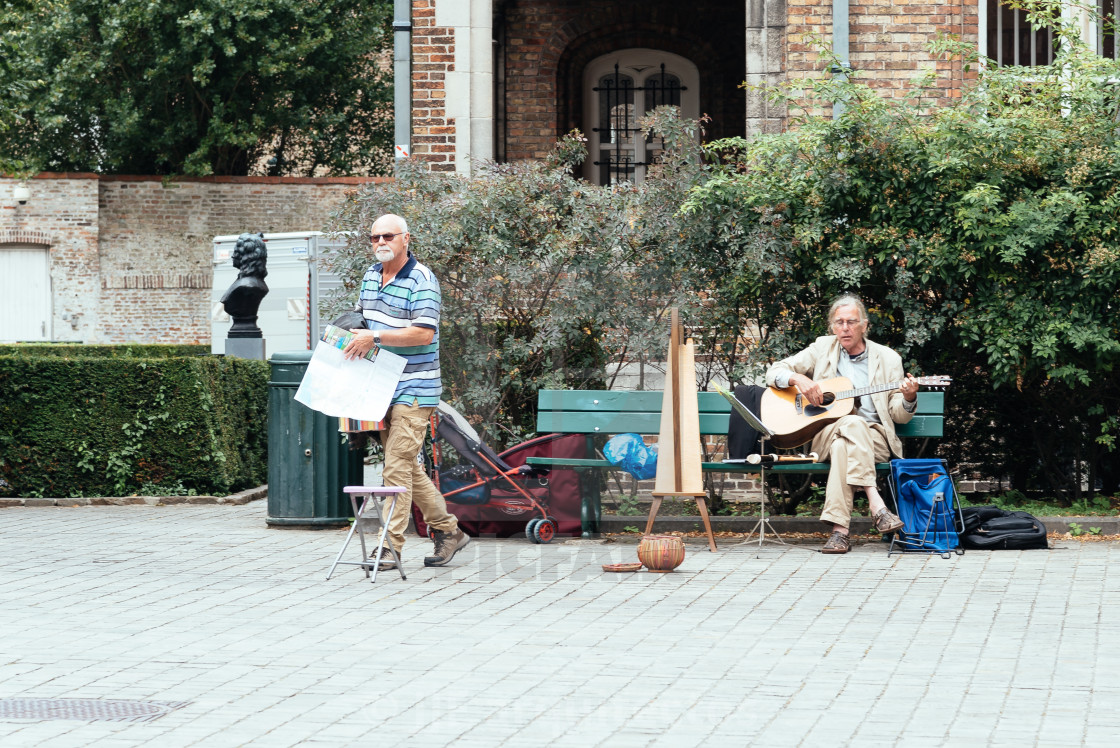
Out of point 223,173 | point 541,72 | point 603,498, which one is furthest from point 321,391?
point 223,173

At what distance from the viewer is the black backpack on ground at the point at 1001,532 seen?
897 centimetres

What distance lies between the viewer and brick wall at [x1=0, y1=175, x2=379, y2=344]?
26891mm

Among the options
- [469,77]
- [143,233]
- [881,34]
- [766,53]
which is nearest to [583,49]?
[469,77]

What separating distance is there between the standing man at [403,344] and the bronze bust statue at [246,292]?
24.0ft

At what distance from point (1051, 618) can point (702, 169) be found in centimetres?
442

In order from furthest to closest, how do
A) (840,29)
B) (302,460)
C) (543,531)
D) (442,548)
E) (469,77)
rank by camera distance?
(469,77) < (840,29) < (302,460) < (543,531) < (442,548)

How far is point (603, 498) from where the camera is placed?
10.1 meters

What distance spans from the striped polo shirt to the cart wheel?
4.90 feet

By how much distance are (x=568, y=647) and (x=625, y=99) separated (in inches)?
556

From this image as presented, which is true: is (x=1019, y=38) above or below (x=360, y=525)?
above

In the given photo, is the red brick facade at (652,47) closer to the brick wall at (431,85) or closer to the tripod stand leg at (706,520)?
the brick wall at (431,85)

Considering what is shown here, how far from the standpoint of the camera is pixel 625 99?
1930 cm

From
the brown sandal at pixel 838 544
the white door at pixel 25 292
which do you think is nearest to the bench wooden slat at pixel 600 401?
the brown sandal at pixel 838 544

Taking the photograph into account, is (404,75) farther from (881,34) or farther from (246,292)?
(881,34)
